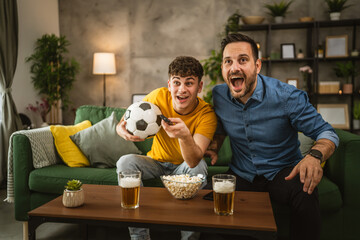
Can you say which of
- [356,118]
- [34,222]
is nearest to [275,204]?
[34,222]

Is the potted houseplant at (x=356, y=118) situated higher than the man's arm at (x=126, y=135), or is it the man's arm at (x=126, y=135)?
the man's arm at (x=126, y=135)

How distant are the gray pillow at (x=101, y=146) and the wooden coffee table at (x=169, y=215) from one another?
96cm

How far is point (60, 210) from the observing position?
1216mm

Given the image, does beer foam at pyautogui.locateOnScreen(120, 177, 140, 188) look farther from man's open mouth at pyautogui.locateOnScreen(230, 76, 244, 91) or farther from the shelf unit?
the shelf unit

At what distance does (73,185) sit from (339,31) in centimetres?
437

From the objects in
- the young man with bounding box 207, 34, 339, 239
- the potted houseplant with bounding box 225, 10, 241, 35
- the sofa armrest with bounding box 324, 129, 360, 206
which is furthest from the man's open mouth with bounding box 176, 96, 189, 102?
the potted houseplant with bounding box 225, 10, 241, 35

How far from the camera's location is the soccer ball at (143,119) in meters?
1.53

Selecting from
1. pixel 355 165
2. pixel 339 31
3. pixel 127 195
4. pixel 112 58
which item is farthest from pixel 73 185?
pixel 339 31

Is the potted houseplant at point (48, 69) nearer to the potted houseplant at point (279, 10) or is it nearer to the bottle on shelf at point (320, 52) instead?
the potted houseplant at point (279, 10)

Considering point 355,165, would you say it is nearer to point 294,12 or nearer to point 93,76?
point 294,12

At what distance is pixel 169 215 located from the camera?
45.2 inches

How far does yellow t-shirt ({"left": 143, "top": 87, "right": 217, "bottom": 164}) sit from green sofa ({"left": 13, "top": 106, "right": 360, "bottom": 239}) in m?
0.23

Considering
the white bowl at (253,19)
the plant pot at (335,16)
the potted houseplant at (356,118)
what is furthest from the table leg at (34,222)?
the plant pot at (335,16)

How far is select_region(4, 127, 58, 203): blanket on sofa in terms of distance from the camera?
219 cm
